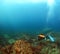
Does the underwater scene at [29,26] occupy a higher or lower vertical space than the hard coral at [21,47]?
higher

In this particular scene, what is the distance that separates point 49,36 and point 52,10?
32cm

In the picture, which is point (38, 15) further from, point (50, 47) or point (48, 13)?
point (50, 47)

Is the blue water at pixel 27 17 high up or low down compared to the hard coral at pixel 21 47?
up

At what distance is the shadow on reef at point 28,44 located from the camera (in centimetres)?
354

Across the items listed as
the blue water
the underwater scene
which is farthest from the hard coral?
the blue water

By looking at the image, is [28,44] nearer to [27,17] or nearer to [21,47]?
[21,47]

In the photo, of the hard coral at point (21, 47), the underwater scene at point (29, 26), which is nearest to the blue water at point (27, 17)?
the underwater scene at point (29, 26)

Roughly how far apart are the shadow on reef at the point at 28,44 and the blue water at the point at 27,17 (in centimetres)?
7

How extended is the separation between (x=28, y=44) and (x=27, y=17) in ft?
1.06

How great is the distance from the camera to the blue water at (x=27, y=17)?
3.57m

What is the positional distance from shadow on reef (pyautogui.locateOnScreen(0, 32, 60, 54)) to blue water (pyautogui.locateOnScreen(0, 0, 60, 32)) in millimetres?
73

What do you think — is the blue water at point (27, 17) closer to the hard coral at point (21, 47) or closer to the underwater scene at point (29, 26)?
the underwater scene at point (29, 26)

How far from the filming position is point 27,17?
3.58 m

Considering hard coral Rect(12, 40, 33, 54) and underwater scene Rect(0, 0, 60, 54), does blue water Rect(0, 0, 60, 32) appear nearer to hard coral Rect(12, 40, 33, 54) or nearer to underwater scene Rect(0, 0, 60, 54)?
underwater scene Rect(0, 0, 60, 54)
